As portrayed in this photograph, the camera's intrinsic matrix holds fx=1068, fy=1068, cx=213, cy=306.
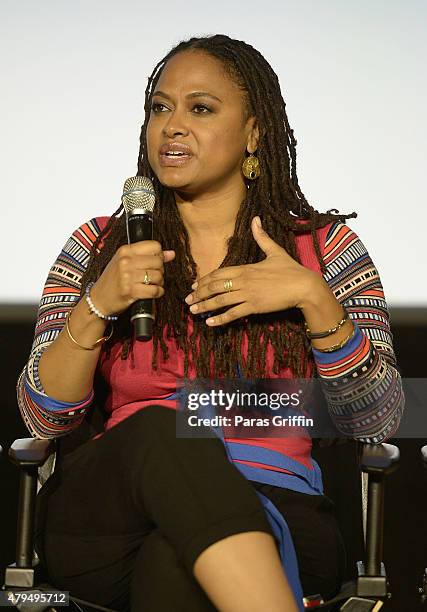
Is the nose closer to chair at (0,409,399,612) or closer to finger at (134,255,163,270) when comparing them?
finger at (134,255,163,270)

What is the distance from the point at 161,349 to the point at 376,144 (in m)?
1.40

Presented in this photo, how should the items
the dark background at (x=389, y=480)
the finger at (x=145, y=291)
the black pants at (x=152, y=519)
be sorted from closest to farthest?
the black pants at (x=152, y=519) < the finger at (x=145, y=291) < the dark background at (x=389, y=480)

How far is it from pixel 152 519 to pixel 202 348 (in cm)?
48

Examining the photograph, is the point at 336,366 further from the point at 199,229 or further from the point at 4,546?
the point at 4,546

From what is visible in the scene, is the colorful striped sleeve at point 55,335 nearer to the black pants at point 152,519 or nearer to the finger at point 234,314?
the black pants at point 152,519

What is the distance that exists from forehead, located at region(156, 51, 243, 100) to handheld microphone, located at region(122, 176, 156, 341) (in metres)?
0.27

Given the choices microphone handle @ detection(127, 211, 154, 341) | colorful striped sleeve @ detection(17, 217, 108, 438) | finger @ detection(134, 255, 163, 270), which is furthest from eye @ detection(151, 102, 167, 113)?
finger @ detection(134, 255, 163, 270)

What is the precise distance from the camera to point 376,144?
3055 mm

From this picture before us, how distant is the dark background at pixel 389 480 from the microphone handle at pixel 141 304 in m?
0.99

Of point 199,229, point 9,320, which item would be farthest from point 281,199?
point 9,320

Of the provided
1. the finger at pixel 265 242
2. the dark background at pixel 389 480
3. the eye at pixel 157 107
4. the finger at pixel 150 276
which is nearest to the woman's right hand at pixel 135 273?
the finger at pixel 150 276

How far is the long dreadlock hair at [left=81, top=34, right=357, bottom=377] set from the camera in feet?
6.20

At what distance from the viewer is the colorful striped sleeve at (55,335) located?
6.00 ft

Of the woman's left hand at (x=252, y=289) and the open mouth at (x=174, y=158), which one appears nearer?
the woman's left hand at (x=252, y=289)
